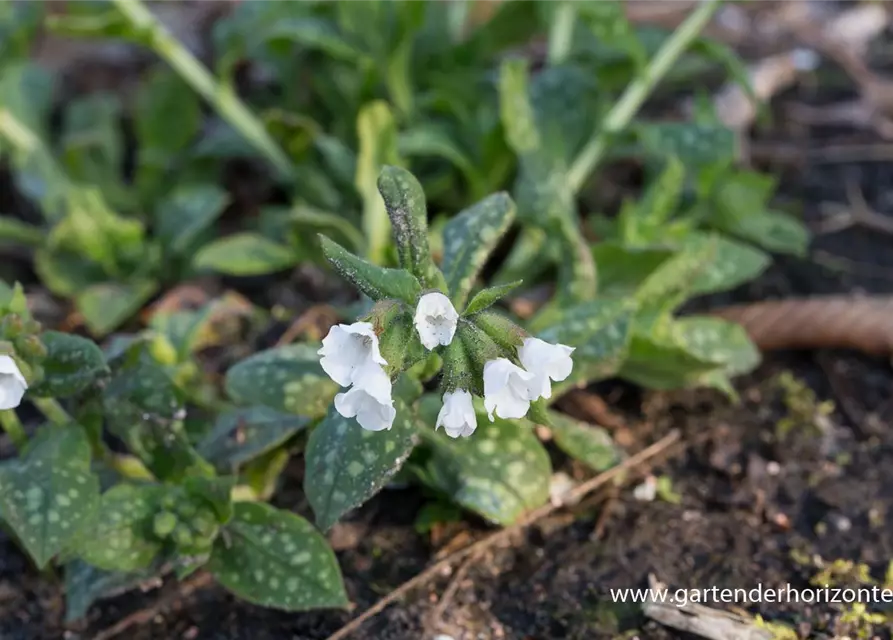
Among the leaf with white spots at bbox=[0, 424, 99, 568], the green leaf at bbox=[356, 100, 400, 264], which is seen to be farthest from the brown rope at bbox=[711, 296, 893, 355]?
the leaf with white spots at bbox=[0, 424, 99, 568]

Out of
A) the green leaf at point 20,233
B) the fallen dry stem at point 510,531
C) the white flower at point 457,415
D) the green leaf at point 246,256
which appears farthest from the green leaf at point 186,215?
the white flower at point 457,415

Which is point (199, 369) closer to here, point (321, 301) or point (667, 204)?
point (321, 301)

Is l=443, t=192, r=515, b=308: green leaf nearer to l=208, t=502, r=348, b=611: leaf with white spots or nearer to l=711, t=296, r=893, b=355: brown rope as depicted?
l=208, t=502, r=348, b=611: leaf with white spots

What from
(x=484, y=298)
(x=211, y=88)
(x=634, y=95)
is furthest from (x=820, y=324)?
(x=211, y=88)

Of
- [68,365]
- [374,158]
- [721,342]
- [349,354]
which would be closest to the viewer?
[349,354]

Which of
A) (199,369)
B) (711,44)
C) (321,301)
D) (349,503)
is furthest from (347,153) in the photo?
(349,503)

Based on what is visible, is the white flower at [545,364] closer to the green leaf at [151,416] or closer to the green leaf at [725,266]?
the green leaf at [151,416]

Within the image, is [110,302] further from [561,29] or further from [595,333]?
[561,29]
